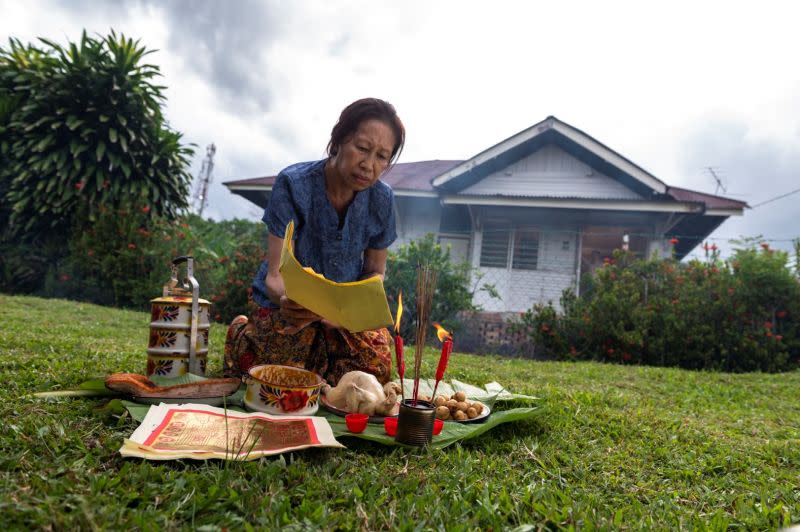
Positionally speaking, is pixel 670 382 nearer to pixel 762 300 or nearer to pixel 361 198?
pixel 762 300

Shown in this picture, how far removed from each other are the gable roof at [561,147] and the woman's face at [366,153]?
9349 millimetres

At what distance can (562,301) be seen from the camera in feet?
27.0

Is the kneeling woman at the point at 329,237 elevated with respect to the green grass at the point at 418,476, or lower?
elevated

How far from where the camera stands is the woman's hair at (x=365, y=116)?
272 centimetres

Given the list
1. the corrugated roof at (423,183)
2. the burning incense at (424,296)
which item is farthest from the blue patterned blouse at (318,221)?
the corrugated roof at (423,183)

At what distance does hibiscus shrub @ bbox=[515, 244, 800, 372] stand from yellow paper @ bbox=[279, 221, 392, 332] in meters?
6.08

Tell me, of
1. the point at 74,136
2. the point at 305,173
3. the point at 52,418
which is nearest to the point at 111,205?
the point at 74,136

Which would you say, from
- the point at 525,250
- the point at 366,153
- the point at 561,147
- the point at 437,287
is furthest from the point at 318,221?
the point at 561,147

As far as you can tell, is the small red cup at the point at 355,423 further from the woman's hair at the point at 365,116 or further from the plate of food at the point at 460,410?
the woman's hair at the point at 365,116

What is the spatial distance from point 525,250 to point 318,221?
10.4 meters

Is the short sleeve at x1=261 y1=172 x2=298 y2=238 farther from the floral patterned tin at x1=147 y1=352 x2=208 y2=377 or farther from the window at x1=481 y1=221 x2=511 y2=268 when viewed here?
the window at x1=481 y1=221 x2=511 y2=268

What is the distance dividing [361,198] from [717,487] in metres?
2.32

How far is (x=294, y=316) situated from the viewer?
263cm

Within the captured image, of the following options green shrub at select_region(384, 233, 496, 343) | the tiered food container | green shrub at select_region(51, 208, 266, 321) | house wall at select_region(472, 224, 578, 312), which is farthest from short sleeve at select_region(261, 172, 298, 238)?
house wall at select_region(472, 224, 578, 312)
